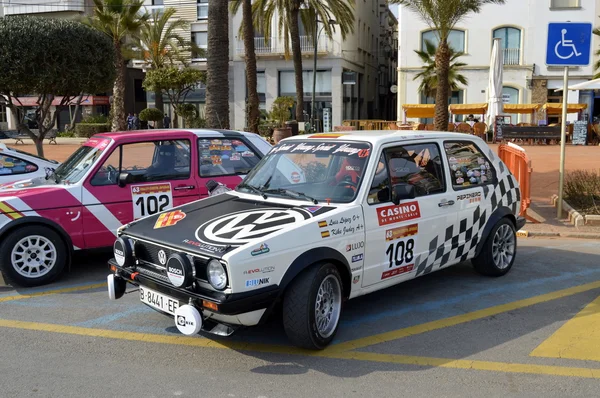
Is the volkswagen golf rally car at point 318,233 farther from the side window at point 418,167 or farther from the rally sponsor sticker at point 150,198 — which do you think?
the rally sponsor sticker at point 150,198

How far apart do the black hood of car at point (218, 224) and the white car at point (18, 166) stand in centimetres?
526

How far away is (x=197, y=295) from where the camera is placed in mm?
4367

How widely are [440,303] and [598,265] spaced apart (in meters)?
2.76

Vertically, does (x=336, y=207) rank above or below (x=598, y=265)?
above

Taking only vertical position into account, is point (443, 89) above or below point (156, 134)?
above

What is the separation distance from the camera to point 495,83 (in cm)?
2750

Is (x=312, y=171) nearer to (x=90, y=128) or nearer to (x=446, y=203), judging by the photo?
(x=446, y=203)

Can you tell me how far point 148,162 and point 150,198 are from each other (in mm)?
550

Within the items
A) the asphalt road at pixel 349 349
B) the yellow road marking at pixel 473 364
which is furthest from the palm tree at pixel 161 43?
the yellow road marking at pixel 473 364

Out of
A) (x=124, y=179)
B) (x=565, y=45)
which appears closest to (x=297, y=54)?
(x=565, y=45)

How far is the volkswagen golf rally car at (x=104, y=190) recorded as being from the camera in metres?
6.54

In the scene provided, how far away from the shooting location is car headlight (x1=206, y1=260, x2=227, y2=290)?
4285mm

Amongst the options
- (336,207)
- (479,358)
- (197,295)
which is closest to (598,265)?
(479,358)

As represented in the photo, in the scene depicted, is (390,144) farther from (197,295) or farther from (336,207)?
(197,295)
